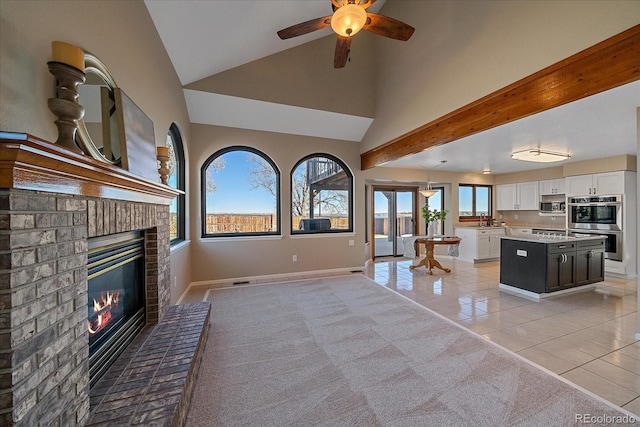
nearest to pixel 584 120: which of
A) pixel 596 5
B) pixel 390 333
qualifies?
pixel 596 5

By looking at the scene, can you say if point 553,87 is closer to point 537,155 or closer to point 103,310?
point 537,155

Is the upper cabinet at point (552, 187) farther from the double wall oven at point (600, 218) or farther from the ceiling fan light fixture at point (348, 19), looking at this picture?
the ceiling fan light fixture at point (348, 19)

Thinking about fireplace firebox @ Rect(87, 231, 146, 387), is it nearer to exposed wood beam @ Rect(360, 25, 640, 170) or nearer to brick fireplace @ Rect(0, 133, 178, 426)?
brick fireplace @ Rect(0, 133, 178, 426)

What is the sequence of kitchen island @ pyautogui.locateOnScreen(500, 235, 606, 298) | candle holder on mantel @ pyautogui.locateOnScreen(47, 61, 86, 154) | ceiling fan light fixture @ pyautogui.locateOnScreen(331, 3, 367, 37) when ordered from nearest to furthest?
candle holder on mantel @ pyautogui.locateOnScreen(47, 61, 86, 154)
ceiling fan light fixture @ pyautogui.locateOnScreen(331, 3, 367, 37)
kitchen island @ pyautogui.locateOnScreen(500, 235, 606, 298)

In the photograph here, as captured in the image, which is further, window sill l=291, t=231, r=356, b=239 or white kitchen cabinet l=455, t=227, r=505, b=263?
white kitchen cabinet l=455, t=227, r=505, b=263

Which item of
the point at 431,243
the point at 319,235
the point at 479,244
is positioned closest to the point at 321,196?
the point at 319,235

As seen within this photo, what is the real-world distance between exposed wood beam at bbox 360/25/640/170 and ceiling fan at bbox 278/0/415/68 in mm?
1151

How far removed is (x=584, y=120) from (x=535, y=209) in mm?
4341

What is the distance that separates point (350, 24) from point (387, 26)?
0.48 m

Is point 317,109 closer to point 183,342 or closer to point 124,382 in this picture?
point 183,342

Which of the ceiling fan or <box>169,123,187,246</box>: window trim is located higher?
the ceiling fan

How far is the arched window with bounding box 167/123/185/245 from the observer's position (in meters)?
3.69
